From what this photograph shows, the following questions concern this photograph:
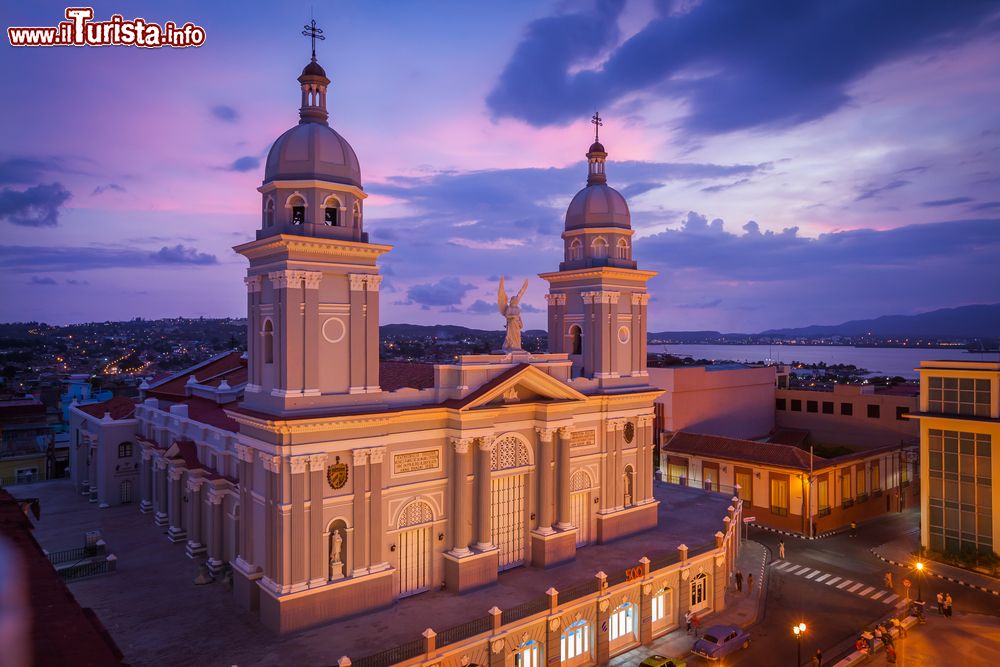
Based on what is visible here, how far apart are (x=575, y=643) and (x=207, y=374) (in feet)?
87.1

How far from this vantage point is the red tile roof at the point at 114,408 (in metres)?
37.8

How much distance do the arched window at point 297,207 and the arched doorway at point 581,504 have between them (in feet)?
54.6

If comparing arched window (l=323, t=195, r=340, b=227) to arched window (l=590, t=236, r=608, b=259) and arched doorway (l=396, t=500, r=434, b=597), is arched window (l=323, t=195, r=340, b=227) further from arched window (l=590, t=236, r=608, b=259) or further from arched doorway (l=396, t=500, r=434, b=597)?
arched window (l=590, t=236, r=608, b=259)

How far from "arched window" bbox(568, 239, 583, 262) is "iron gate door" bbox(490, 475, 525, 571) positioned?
1188 cm

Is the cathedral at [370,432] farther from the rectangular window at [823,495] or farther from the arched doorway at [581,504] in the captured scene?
the rectangular window at [823,495]

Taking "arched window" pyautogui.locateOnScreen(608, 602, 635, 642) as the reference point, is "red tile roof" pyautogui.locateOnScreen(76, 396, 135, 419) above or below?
above

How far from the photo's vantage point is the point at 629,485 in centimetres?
3162

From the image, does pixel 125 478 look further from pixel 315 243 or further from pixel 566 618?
pixel 566 618

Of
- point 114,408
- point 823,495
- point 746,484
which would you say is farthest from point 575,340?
point 114,408

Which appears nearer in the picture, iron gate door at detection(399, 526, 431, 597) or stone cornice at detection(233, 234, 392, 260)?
stone cornice at detection(233, 234, 392, 260)

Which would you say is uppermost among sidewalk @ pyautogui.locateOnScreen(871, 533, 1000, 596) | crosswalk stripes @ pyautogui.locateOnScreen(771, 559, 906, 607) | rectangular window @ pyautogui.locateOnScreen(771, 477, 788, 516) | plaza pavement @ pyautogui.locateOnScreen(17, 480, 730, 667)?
plaza pavement @ pyautogui.locateOnScreen(17, 480, 730, 667)

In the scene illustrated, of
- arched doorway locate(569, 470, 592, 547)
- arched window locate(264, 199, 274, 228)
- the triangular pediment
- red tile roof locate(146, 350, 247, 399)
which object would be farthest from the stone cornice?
red tile roof locate(146, 350, 247, 399)

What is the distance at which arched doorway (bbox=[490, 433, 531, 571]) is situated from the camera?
2633 centimetres

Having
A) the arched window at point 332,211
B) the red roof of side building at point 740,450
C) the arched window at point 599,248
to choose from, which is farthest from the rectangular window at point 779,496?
the arched window at point 332,211
